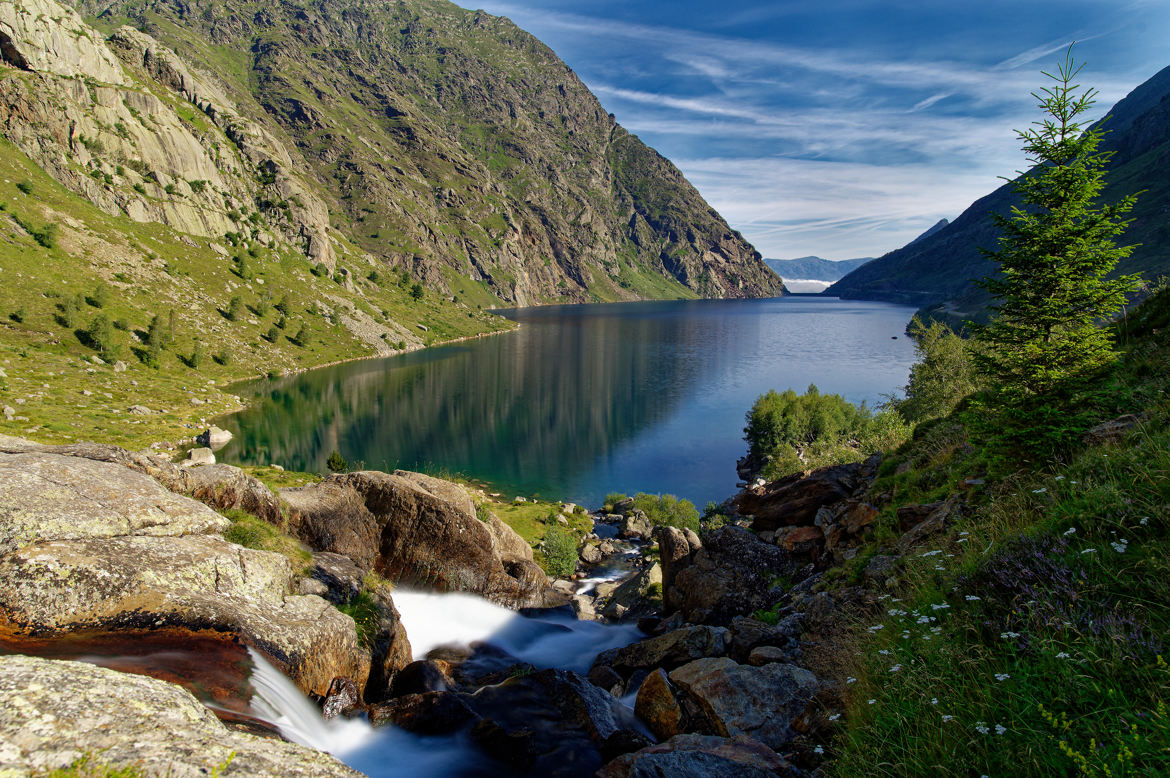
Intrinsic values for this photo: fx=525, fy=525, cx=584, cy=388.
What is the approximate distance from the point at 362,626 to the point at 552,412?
71.6 m

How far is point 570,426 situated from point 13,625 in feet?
236

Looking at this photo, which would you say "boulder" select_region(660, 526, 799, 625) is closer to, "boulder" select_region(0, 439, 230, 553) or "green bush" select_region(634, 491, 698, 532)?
"boulder" select_region(0, 439, 230, 553)

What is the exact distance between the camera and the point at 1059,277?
48.3ft

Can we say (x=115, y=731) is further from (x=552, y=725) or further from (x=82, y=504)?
(x=552, y=725)

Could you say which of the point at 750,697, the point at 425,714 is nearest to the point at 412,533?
the point at 425,714

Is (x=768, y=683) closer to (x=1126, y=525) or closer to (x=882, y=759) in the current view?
(x=882, y=759)

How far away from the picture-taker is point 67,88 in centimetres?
11844

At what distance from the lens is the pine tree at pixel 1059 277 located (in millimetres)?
14453

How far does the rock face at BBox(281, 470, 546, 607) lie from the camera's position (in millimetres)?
22453

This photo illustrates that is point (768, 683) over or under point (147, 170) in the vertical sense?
under

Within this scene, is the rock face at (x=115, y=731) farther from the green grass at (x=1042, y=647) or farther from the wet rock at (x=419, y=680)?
the wet rock at (x=419, y=680)

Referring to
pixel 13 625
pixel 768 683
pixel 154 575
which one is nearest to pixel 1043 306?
pixel 768 683

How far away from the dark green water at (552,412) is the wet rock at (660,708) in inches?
1574

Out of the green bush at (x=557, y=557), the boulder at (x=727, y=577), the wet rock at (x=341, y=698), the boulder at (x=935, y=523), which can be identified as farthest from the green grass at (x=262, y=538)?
the green bush at (x=557, y=557)
